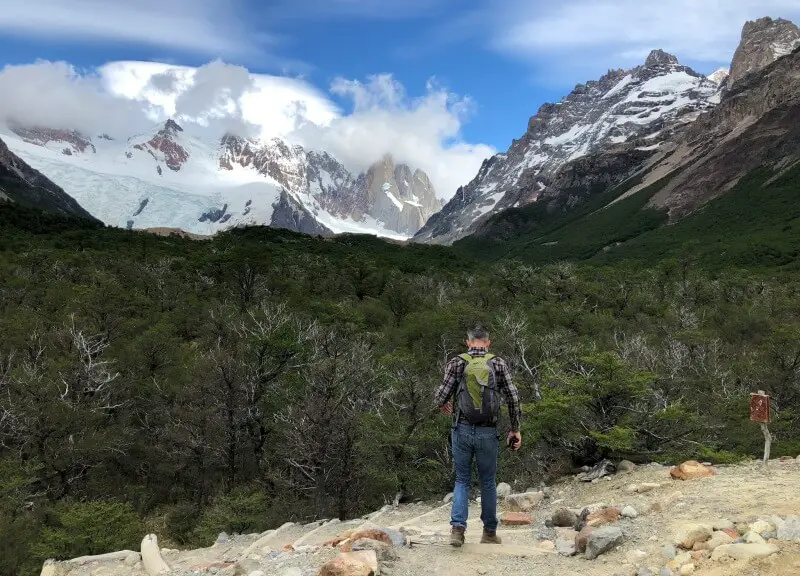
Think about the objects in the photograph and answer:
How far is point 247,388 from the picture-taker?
2384 cm

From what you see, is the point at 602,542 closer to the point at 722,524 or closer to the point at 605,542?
the point at 605,542

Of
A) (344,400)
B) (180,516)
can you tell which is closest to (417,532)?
(344,400)

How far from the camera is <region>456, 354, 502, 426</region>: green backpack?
6.97m

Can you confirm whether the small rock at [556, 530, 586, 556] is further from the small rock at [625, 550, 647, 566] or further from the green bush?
the green bush

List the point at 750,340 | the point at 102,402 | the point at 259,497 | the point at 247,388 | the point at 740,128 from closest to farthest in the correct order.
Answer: the point at 259,497 → the point at 247,388 → the point at 102,402 → the point at 750,340 → the point at 740,128

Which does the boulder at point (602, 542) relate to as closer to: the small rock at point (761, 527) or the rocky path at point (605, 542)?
the rocky path at point (605, 542)

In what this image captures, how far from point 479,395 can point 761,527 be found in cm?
330

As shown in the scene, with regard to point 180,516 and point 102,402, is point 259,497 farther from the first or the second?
point 102,402

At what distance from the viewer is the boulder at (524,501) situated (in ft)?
33.2

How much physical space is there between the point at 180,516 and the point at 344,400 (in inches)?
293

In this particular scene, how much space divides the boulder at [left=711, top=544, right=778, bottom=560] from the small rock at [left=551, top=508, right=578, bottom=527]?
2.84 metres

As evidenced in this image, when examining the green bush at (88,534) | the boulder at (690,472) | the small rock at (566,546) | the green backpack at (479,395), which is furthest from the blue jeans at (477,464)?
the green bush at (88,534)

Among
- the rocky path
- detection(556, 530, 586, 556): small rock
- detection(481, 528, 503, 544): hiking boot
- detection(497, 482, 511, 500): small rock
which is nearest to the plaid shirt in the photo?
detection(481, 528, 503, 544): hiking boot

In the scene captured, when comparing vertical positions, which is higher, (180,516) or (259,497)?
(259,497)
